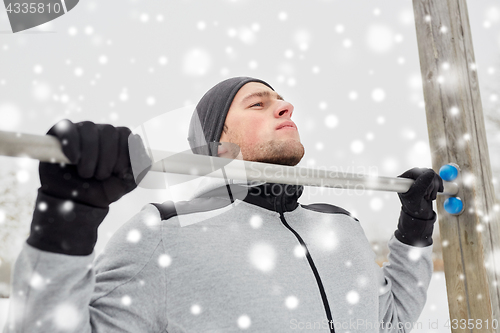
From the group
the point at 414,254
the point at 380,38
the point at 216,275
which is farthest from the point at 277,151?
the point at 380,38

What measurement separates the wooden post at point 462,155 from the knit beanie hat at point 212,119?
63 cm

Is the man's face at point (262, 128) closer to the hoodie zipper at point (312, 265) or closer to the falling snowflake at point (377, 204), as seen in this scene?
the hoodie zipper at point (312, 265)

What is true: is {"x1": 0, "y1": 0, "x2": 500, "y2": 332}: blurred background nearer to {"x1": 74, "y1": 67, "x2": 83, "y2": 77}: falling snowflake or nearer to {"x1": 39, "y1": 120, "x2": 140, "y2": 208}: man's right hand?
{"x1": 74, "y1": 67, "x2": 83, "y2": 77}: falling snowflake

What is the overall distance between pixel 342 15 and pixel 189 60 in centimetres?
88

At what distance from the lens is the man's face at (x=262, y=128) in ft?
2.89

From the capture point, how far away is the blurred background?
1.29 meters

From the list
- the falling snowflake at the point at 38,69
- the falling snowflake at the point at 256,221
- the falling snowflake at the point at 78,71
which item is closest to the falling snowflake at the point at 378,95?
the falling snowflake at the point at 256,221

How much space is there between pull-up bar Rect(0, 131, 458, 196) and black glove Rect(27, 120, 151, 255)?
2 cm

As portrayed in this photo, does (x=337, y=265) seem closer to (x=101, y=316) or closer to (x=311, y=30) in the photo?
(x=101, y=316)

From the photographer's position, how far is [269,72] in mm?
1725

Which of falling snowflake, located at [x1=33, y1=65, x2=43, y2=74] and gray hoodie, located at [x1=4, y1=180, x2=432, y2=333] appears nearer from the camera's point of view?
gray hoodie, located at [x1=4, y1=180, x2=432, y2=333]

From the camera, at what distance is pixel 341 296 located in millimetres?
742

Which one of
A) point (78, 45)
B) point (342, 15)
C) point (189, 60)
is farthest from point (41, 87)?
point (342, 15)

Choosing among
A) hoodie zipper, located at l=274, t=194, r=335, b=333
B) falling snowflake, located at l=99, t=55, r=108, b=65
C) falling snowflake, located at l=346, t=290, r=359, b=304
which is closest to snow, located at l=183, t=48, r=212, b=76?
falling snowflake, located at l=99, t=55, r=108, b=65
